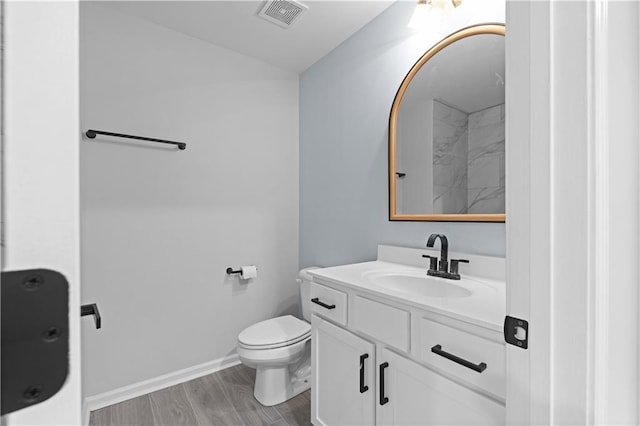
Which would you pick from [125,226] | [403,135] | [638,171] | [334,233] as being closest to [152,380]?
[125,226]

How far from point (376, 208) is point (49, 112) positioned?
1783 millimetres

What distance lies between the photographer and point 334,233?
222 cm

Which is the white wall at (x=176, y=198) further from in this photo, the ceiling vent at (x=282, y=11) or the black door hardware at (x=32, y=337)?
the black door hardware at (x=32, y=337)

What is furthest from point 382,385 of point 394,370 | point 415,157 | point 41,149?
point 41,149

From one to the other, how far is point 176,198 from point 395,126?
142 cm

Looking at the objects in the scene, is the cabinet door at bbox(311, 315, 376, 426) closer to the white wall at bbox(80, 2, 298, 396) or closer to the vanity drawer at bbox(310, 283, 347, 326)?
the vanity drawer at bbox(310, 283, 347, 326)

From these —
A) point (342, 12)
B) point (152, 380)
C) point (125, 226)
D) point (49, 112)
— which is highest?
point (342, 12)

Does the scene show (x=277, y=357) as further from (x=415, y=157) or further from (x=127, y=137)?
(x=127, y=137)

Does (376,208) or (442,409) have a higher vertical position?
(376,208)

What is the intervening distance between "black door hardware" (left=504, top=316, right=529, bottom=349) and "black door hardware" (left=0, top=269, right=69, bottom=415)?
2.24 feet

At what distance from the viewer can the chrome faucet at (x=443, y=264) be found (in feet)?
4.54

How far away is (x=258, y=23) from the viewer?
6.42 ft

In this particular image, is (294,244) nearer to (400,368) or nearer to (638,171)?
(400,368)

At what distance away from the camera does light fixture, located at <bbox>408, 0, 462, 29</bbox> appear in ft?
4.85
